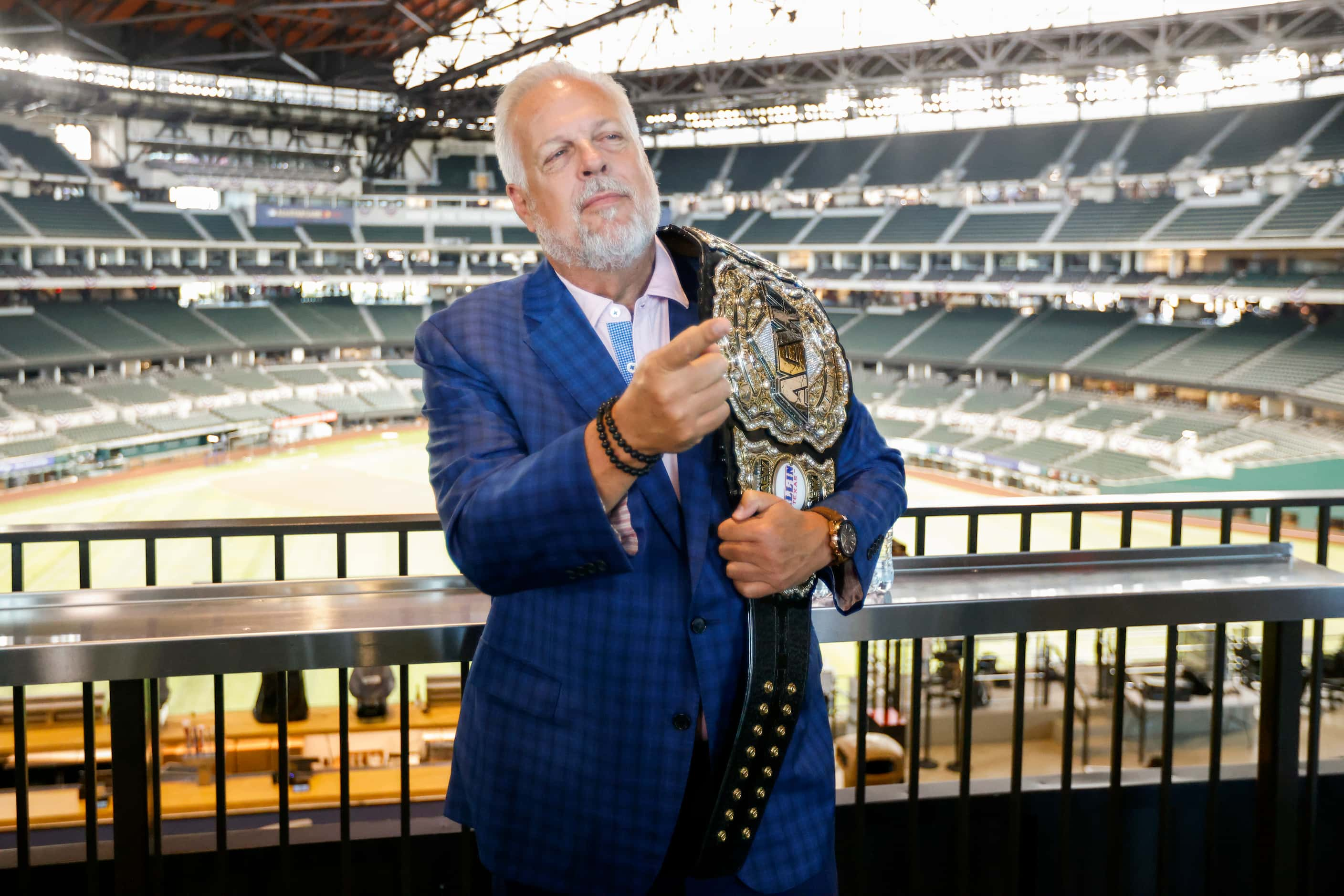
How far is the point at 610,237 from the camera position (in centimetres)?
146

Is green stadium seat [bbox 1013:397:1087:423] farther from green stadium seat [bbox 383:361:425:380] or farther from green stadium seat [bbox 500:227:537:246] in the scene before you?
green stadium seat [bbox 500:227:537:246]

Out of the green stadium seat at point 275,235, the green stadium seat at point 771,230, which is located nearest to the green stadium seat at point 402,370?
the green stadium seat at point 275,235

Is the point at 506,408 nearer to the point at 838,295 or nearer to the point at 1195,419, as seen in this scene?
the point at 1195,419

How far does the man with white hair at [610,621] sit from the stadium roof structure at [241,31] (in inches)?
707

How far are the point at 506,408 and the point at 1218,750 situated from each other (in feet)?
5.81

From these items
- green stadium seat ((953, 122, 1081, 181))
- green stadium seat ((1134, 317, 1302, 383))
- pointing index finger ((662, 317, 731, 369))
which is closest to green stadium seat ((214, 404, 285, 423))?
green stadium seat ((953, 122, 1081, 181))

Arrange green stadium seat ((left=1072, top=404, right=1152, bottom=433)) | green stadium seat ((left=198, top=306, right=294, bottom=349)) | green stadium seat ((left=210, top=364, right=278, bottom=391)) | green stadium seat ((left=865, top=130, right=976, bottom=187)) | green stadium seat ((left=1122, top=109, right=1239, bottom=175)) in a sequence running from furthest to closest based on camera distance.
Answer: green stadium seat ((left=198, top=306, right=294, bottom=349))
green stadium seat ((left=865, top=130, right=976, bottom=187))
green stadium seat ((left=210, top=364, right=278, bottom=391))
green stadium seat ((left=1122, top=109, right=1239, bottom=175))
green stadium seat ((left=1072, top=404, right=1152, bottom=433))

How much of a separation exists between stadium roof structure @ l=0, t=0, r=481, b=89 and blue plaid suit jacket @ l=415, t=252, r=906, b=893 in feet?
59.1

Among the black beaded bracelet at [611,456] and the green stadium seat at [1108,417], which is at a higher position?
the black beaded bracelet at [611,456]

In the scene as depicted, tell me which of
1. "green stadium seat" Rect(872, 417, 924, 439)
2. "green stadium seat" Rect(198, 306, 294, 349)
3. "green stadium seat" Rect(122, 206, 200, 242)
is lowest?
"green stadium seat" Rect(872, 417, 924, 439)

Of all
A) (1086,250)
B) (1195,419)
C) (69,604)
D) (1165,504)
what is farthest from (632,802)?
(1086,250)

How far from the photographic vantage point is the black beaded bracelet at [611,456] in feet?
3.76

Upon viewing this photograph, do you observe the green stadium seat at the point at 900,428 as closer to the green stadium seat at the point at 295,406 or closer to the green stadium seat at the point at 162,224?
the green stadium seat at the point at 295,406

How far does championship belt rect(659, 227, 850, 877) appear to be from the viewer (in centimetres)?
133
